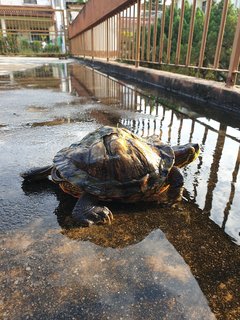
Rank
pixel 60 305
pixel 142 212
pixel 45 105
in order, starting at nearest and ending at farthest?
pixel 60 305, pixel 142 212, pixel 45 105

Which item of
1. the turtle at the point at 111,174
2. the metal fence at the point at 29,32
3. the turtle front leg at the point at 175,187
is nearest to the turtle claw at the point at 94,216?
the turtle at the point at 111,174

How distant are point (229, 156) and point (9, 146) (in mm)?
2519

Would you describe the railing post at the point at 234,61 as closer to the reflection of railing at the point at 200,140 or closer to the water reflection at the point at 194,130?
the water reflection at the point at 194,130

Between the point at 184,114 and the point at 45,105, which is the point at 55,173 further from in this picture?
the point at 45,105

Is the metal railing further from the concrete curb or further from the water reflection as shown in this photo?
the water reflection

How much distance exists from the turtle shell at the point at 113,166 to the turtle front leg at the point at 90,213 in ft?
0.30

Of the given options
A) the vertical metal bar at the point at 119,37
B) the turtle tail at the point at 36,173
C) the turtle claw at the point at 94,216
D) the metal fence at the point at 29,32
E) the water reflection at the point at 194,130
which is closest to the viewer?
the turtle claw at the point at 94,216

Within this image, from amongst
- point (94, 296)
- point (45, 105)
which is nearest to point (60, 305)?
point (94, 296)

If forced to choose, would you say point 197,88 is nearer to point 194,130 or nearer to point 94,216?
point 194,130

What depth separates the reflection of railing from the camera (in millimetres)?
2074

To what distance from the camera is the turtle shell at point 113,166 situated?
1961mm

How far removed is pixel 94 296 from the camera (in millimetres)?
1249

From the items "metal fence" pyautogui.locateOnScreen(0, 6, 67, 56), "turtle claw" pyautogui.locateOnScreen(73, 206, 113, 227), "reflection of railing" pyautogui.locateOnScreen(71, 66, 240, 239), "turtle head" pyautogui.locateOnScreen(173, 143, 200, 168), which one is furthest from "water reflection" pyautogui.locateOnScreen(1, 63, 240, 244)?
"metal fence" pyautogui.locateOnScreen(0, 6, 67, 56)

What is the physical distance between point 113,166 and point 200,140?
183 cm
